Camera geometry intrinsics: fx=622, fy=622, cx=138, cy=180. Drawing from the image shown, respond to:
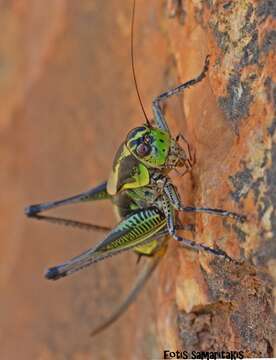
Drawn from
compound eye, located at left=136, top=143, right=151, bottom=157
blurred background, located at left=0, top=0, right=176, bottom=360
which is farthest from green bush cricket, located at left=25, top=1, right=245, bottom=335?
blurred background, located at left=0, top=0, right=176, bottom=360

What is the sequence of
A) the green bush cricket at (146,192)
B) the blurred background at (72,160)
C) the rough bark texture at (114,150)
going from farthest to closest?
the blurred background at (72,160) < the green bush cricket at (146,192) < the rough bark texture at (114,150)

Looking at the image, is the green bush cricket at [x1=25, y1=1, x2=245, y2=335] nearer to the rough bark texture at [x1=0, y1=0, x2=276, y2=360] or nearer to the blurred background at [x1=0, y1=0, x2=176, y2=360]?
the rough bark texture at [x1=0, y1=0, x2=276, y2=360]

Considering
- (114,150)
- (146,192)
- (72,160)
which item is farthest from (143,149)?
(72,160)

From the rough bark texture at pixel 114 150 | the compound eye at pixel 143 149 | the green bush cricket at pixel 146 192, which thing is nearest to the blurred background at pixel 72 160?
the rough bark texture at pixel 114 150

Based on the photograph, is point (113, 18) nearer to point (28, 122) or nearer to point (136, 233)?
point (28, 122)

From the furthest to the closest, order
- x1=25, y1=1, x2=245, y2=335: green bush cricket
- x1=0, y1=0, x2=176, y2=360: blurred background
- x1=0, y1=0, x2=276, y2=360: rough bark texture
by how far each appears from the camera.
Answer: x1=0, y1=0, x2=176, y2=360: blurred background
x1=25, y1=1, x2=245, y2=335: green bush cricket
x1=0, y1=0, x2=276, y2=360: rough bark texture

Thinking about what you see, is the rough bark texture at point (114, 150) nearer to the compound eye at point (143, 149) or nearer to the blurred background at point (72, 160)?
the blurred background at point (72, 160)
